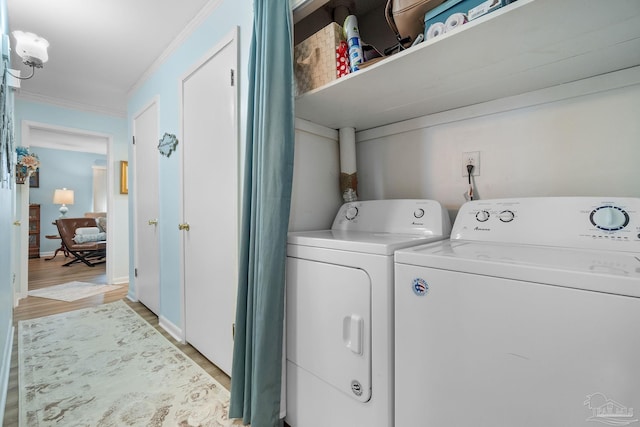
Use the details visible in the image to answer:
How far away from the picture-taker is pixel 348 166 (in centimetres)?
159

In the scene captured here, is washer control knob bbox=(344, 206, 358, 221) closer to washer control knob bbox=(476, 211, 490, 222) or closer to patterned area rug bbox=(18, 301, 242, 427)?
washer control knob bbox=(476, 211, 490, 222)

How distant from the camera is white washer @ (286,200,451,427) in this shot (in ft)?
2.84

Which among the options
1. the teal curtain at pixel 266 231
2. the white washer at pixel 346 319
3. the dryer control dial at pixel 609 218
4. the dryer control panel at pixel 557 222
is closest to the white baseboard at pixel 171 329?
the teal curtain at pixel 266 231

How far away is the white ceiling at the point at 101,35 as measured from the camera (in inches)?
74.5

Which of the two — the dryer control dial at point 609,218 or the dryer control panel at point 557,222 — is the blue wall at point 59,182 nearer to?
the dryer control panel at point 557,222

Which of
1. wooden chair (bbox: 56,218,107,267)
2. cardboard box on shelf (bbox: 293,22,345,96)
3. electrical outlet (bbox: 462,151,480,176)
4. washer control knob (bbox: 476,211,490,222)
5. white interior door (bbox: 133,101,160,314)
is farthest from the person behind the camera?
wooden chair (bbox: 56,218,107,267)

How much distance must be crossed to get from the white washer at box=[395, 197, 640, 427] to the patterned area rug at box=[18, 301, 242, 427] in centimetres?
107

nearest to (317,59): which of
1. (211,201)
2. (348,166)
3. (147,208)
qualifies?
(348,166)

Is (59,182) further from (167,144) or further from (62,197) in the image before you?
(167,144)

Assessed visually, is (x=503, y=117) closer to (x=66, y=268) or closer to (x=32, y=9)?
(x=32, y=9)

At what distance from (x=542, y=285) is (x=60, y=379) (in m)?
2.40

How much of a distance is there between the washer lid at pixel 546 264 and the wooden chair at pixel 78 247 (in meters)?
6.35

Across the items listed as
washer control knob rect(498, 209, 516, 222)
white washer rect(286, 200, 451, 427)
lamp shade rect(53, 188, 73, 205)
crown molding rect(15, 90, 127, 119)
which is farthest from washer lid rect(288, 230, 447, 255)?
lamp shade rect(53, 188, 73, 205)

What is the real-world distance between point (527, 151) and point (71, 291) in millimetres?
4777
